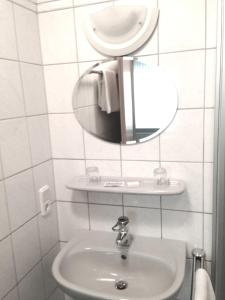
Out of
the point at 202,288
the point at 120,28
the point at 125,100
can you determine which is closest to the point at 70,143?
the point at 125,100

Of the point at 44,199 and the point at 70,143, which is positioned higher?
the point at 70,143

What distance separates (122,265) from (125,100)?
758 mm

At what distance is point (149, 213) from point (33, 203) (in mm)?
550

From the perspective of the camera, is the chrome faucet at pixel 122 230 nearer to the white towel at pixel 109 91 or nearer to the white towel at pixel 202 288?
the white towel at pixel 202 288

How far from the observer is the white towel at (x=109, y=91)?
1235 mm

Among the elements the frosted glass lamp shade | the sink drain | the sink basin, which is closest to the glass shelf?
the sink basin

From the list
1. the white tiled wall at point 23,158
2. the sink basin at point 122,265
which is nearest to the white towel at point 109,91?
the white tiled wall at point 23,158

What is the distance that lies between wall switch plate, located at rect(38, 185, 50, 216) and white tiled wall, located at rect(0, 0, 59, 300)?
0.02 meters

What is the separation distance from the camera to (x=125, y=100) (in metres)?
1.23

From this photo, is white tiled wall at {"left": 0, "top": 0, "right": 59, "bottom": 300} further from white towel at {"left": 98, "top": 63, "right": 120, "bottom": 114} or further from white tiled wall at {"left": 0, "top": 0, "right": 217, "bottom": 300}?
white towel at {"left": 98, "top": 63, "right": 120, "bottom": 114}

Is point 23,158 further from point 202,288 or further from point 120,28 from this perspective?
point 202,288

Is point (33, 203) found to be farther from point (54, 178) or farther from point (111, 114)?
point (111, 114)

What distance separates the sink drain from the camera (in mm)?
1208

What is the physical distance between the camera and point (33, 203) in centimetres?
128
